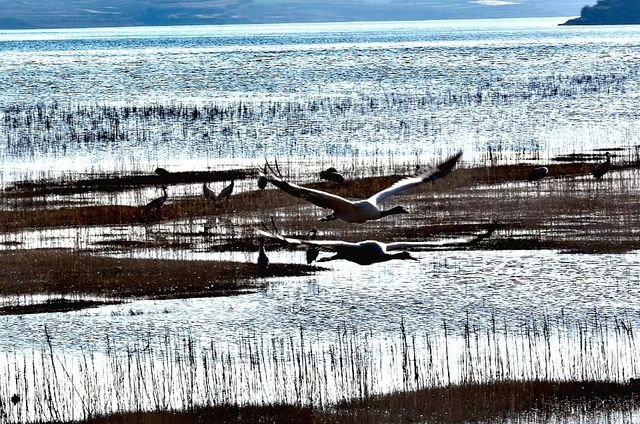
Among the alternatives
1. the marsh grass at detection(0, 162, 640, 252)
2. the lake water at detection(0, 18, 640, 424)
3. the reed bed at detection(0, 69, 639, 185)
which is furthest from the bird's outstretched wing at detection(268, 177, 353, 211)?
the reed bed at detection(0, 69, 639, 185)

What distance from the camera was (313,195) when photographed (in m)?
13.5

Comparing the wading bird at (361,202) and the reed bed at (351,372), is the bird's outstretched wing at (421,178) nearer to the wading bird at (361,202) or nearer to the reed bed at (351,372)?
the wading bird at (361,202)

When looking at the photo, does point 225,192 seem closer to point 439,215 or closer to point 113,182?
point 439,215

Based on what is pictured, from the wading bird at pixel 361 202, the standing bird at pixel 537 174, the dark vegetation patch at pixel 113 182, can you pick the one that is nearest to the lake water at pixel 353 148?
the dark vegetation patch at pixel 113 182

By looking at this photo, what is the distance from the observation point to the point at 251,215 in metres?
28.6

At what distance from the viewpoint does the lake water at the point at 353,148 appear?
1902 centimetres

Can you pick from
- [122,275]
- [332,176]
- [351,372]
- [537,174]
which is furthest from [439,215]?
[351,372]

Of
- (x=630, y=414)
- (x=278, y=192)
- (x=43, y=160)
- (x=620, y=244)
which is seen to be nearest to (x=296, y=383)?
(x=630, y=414)

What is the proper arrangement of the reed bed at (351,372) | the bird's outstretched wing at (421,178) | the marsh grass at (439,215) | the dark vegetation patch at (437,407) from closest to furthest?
the bird's outstretched wing at (421,178) → the dark vegetation patch at (437,407) → the reed bed at (351,372) → the marsh grass at (439,215)

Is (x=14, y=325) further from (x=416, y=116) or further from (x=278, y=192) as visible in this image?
(x=416, y=116)

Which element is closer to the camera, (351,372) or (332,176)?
(351,372)

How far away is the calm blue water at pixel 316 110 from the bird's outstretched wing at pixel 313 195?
2349 centimetres

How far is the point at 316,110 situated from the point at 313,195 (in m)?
47.1

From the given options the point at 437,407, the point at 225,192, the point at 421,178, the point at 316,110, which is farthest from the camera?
the point at 316,110
